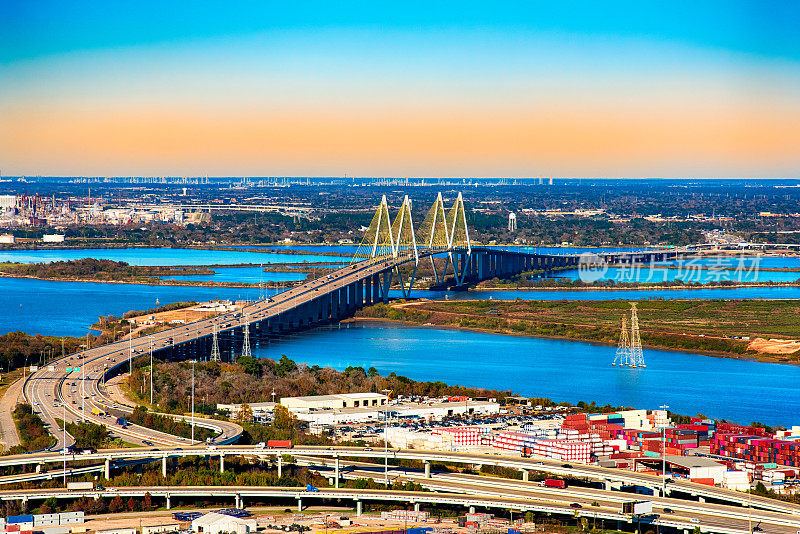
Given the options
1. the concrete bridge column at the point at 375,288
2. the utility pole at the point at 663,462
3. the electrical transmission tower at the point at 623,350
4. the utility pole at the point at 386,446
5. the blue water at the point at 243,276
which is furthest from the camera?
the blue water at the point at 243,276

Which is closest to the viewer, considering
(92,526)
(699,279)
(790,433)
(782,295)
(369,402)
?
(92,526)

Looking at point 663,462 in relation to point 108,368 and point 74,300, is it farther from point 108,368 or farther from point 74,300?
point 74,300

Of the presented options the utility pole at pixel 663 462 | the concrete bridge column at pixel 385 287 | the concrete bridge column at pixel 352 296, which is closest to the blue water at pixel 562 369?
the utility pole at pixel 663 462

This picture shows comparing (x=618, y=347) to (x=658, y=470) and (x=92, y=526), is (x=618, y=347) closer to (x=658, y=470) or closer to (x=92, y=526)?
(x=658, y=470)

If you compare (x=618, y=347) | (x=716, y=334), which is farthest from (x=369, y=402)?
(x=716, y=334)

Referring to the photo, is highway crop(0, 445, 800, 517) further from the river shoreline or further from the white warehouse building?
the river shoreline

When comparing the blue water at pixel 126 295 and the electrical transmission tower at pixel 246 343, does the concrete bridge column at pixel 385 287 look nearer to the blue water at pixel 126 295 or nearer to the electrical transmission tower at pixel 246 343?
the blue water at pixel 126 295
